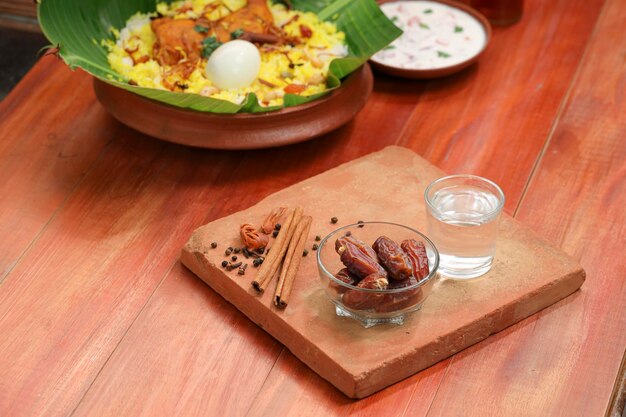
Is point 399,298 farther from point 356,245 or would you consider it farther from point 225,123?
point 225,123

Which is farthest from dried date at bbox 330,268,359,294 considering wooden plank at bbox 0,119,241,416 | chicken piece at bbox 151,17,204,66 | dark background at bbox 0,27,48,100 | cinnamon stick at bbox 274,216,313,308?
dark background at bbox 0,27,48,100

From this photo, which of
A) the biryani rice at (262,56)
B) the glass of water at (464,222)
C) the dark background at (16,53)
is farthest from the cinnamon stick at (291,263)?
the dark background at (16,53)

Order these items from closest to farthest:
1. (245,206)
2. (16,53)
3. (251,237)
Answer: (251,237) < (245,206) < (16,53)

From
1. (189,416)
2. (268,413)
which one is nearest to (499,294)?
(268,413)

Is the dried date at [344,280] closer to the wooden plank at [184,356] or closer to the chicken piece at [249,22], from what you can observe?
the wooden plank at [184,356]

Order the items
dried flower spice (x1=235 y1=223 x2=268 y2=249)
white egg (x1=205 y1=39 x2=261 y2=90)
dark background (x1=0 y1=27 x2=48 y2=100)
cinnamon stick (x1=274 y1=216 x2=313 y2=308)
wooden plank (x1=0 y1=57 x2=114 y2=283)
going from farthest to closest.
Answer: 1. dark background (x1=0 y1=27 x2=48 y2=100)
2. white egg (x1=205 y1=39 x2=261 y2=90)
3. wooden plank (x1=0 y1=57 x2=114 y2=283)
4. dried flower spice (x1=235 y1=223 x2=268 y2=249)
5. cinnamon stick (x1=274 y1=216 x2=313 y2=308)

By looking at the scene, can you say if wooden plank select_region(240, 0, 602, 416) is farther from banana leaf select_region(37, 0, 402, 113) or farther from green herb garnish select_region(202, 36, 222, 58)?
green herb garnish select_region(202, 36, 222, 58)

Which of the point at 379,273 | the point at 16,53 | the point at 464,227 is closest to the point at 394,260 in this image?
the point at 379,273
